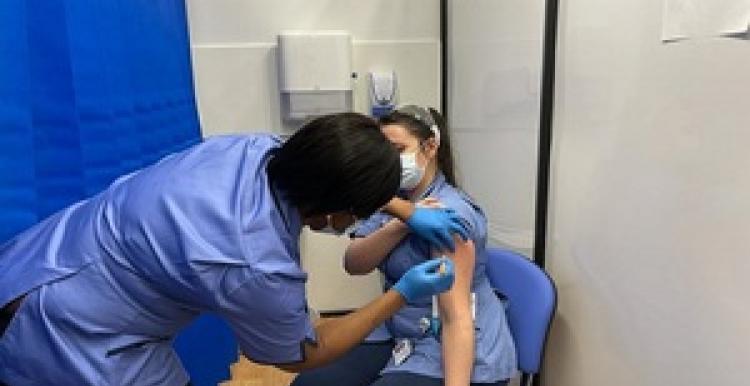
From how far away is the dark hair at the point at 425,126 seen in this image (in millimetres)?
1404

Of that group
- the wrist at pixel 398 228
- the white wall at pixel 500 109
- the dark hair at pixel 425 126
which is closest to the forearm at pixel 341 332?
the wrist at pixel 398 228

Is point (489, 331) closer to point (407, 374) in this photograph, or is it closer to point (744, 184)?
point (407, 374)

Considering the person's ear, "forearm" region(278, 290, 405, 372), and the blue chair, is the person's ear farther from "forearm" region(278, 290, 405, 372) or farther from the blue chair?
"forearm" region(278, 290, 405, 372)

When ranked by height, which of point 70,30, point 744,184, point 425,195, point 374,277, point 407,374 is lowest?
point 374,277

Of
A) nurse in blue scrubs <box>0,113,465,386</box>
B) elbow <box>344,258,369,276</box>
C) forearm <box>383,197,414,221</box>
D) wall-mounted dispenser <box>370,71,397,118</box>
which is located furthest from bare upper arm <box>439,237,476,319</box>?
wall-mounted dispenser <box>370,71,397,118</box>

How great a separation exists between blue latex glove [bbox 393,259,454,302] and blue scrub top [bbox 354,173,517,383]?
115mm

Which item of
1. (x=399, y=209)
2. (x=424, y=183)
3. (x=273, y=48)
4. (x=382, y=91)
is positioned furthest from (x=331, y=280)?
(x=399, y=209)

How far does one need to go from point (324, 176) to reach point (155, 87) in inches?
38.6

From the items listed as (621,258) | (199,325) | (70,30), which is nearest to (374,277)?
(199,325)

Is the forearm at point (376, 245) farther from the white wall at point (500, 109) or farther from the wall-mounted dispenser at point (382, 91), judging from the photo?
the wall-mounted dispenser at point (382, 91)

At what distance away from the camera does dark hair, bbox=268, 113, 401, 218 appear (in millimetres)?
843

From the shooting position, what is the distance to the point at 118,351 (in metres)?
0.93

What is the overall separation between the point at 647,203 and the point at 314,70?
1.58 meters

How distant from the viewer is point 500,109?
1782 mm
